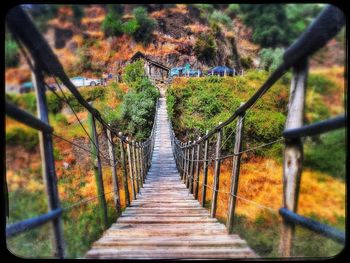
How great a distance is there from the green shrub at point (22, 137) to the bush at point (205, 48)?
3.98 ft

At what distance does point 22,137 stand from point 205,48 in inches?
50.1

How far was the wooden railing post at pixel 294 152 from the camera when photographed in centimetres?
121

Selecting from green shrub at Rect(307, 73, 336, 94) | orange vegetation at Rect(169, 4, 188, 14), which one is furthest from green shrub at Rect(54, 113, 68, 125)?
green shrub at Rect(307, 73, 336, 94)

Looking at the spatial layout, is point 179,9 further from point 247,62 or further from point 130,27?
point 247,62

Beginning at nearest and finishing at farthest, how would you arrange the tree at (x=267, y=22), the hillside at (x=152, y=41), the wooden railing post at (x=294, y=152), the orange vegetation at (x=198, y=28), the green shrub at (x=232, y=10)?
the wooden railing post at (x=294, y=152) < the tree at (x=267, y=22) < the green shrub at (x=232, y=10) < the hillside at (x=152, y=41) < the orange vegetation at (x=198, y=28)

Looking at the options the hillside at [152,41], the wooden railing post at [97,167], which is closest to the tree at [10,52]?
the hillside at [152,41]

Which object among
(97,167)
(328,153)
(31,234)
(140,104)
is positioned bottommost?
(31,234)

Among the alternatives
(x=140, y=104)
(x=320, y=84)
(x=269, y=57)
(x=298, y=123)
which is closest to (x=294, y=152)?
(x=298, y=123)

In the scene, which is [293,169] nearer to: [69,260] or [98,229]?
[69,260]

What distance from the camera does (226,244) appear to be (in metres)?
1.56

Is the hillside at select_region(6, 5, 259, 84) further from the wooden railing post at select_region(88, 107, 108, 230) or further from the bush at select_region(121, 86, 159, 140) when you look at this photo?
the wooden railing post at select_region(88, 107, 108, 230)

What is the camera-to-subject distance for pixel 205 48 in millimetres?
2195

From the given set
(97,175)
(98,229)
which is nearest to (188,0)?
(97,175)

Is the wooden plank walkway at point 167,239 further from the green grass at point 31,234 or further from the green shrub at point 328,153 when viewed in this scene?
the green shrub at point 328,153
